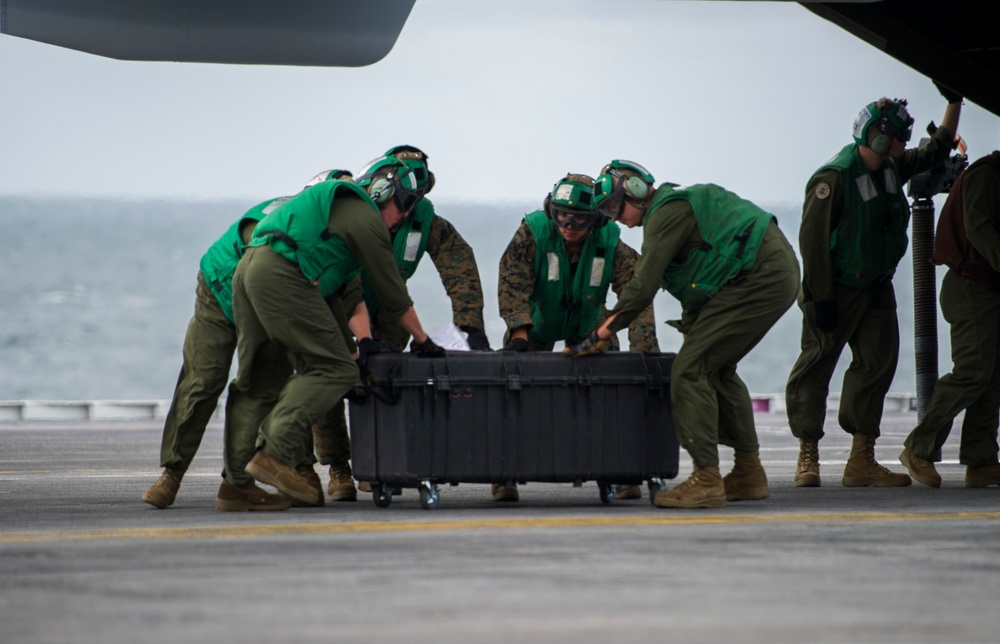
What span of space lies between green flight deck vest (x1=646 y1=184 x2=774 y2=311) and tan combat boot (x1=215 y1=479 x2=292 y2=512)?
1970mm

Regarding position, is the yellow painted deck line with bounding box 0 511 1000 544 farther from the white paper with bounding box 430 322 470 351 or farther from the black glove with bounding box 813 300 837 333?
the black glove with bounding box 813 300 837 333

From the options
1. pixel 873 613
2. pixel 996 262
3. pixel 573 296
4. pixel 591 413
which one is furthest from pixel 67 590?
pixel 996 262

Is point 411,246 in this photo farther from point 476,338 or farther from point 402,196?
point 402,196

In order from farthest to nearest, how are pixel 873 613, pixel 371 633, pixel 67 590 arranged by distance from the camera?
pixel 67 590, pixel 873 613, pixel 371 633

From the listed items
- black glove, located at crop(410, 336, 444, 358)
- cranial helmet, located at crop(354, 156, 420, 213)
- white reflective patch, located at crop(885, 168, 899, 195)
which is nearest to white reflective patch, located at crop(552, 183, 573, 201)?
cranial helmet, located at crop(354, 156, 420, 213)

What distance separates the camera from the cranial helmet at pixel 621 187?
6574 mm

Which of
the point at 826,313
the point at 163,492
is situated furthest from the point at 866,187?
the point at 163,492

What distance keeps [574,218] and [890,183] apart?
2.09m

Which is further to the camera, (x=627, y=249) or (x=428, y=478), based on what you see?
(x=627, y=249)

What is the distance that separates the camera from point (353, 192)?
6430mm

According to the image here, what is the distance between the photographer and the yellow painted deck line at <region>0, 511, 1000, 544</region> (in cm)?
525

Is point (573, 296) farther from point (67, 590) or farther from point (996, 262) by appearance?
point (67, 590)

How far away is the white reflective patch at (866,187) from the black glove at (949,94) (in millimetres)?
1538

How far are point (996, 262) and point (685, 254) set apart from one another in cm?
201
